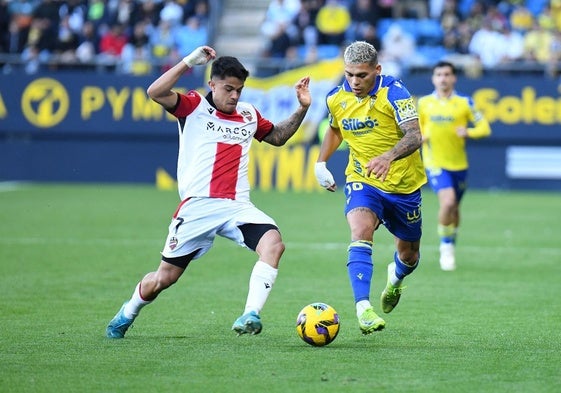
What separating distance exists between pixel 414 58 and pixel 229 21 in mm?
6615

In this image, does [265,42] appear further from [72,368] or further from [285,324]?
[72,368]

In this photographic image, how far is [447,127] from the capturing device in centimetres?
1507

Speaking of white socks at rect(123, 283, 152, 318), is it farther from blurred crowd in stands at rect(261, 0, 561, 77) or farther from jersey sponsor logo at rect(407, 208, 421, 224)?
blurred crowd in stands at rect(261, 0, 561, 77)

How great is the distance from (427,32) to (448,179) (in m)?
13.7

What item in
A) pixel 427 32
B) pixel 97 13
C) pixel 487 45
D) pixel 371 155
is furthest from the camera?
pixel 97 13

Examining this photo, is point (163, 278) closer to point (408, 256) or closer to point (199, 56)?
point (199, 56)

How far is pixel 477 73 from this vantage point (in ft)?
83.5

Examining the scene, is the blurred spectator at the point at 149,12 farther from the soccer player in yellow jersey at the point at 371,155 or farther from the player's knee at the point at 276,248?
the player's knee at the point at 276,248

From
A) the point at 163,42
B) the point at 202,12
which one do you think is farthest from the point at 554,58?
the point at 163,42

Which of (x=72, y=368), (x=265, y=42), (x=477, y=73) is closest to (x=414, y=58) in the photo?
(x=477, y=73)

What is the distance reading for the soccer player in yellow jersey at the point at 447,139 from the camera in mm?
14359

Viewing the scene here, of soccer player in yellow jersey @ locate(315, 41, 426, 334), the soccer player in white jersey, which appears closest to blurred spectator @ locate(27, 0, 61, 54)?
soccer player in yellow jersey @ locate(315, 41, 426, 334)

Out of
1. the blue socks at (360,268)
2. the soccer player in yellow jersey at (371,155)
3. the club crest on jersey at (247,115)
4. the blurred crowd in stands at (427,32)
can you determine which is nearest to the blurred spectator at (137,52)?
the blurred crowd in stands at (427,32)

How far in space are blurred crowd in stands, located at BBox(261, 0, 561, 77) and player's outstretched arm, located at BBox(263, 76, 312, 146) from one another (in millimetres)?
16484
